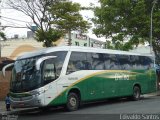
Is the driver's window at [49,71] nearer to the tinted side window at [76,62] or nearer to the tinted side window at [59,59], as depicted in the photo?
the tinted side window at [59,59]

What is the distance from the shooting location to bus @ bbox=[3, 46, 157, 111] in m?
18.9

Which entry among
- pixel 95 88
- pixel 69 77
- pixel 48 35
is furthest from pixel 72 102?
pixel 48 35

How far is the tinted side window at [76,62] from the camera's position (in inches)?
802

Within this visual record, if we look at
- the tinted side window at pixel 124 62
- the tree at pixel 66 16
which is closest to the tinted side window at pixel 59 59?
the tinted side window at pixel 124 62

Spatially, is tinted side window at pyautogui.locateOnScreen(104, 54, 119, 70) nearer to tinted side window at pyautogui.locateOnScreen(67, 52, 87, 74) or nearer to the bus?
the bus

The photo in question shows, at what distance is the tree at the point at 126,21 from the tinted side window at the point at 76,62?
49.3ft

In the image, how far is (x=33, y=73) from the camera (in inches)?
749

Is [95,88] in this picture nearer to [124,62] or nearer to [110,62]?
[110,62]

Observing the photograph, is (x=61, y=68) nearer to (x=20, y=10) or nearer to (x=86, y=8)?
(x=20, y=10)

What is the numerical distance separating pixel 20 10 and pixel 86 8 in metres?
6.67

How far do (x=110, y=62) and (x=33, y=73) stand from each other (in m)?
6.03

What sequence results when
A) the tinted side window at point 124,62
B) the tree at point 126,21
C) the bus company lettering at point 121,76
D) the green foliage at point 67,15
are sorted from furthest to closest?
the tree at point 126,21
the green foliage at point 67,15
the tinted side window at point 124,62
the bus company lettering at point 121,76

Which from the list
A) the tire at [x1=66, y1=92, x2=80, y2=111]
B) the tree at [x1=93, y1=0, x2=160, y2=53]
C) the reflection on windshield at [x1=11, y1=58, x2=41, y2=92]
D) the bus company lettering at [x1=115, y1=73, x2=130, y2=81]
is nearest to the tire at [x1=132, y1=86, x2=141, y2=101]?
the bus company lettering at [x1=115, y1=73, x2=130, y2=81]

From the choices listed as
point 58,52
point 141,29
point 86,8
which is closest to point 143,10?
point 141,29
